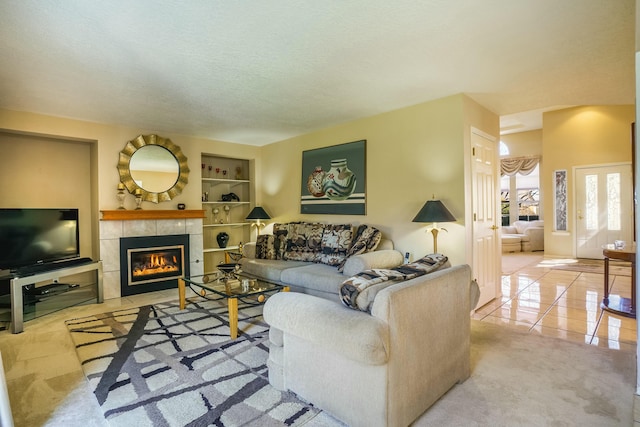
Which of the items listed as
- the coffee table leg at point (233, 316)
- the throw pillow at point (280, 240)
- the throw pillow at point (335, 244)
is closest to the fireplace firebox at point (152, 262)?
the throw pillow at point (280, 240)

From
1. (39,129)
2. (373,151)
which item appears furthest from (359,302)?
(39,129)

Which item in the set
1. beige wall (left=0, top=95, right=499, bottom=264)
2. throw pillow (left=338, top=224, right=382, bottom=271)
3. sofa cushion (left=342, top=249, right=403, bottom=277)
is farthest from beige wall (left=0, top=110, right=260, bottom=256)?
sofa cushion (left=342, top=249, right=403, bottom=277)

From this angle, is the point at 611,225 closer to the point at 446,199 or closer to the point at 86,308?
the point at 446,199

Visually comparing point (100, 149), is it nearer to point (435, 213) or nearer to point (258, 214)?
point (258, 214)

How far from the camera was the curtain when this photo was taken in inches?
368

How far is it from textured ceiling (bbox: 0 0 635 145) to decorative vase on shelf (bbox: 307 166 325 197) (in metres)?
1.17

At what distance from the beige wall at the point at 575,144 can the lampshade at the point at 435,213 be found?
5749 mm

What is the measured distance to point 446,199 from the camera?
3.65 m

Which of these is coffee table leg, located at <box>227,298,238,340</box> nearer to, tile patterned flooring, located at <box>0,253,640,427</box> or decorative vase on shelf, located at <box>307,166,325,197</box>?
tile patterned flooring, located at <box>0,253,640,427</box>

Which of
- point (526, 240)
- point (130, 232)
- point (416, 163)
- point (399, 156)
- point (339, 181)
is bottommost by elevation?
point (526, 240)

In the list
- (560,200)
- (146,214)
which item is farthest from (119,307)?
(560,200)

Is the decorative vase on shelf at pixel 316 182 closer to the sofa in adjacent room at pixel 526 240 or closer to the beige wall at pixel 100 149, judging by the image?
the beige wall at pixel 100 149

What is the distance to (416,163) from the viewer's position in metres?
3.93

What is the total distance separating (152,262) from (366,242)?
327 centimetres
